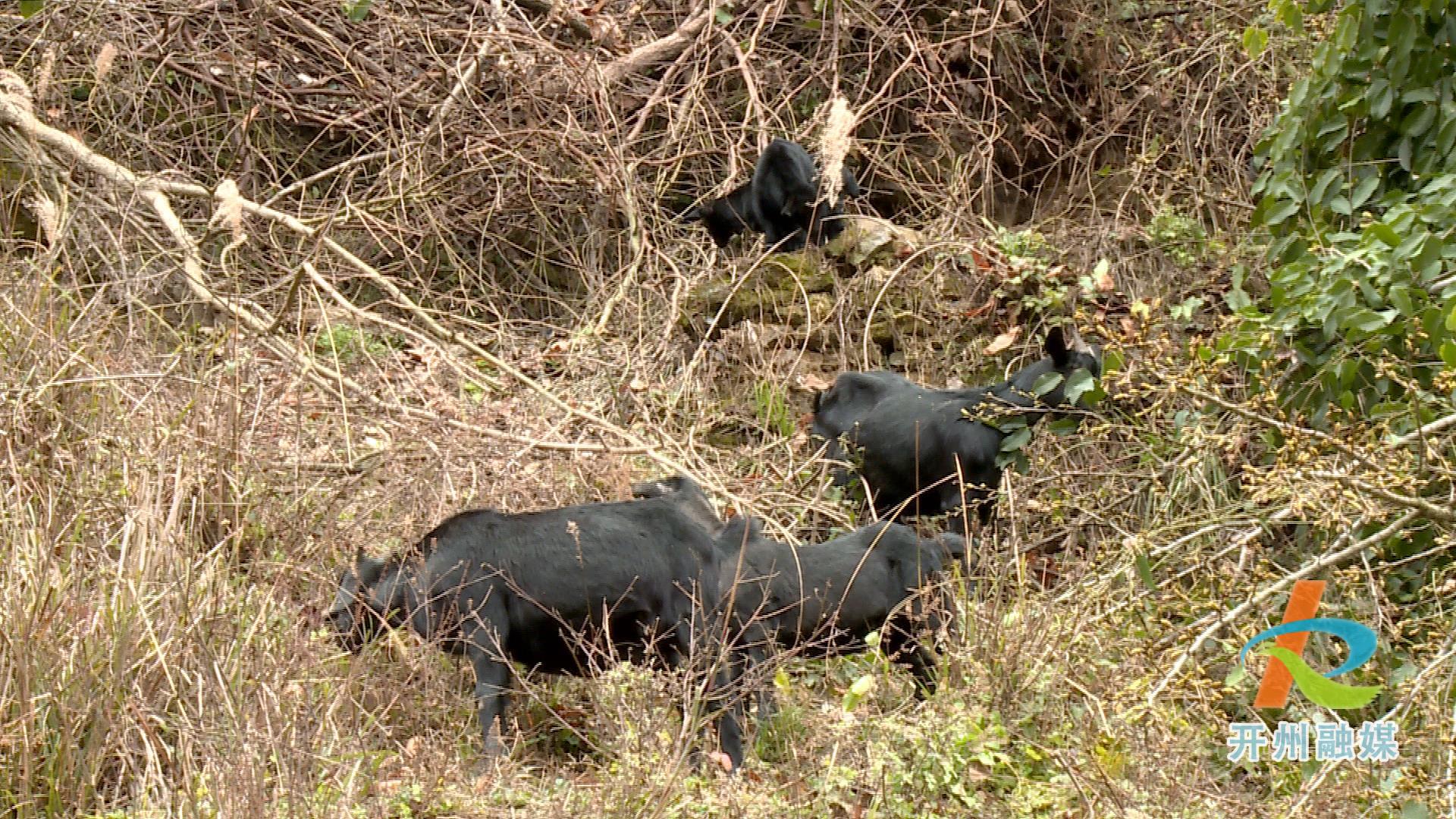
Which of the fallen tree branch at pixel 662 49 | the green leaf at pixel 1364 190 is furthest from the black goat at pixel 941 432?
the fallen tree branch at pixel 662 49

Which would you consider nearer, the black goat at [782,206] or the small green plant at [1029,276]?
the small green plant at [1029,276]

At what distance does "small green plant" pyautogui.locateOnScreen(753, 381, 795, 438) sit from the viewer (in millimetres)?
8281

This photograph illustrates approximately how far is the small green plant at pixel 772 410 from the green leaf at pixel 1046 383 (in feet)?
5.01

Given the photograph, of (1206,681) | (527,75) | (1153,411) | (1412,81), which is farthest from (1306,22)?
(527,75)

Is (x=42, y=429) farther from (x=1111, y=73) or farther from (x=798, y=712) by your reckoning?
(x=1111, y=73)

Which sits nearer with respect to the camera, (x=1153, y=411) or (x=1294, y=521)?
(x=1153, y=411)

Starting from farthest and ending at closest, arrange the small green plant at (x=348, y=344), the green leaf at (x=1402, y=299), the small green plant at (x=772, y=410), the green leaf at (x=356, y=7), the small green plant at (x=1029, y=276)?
the green leaf at (x=356, y=7) → the small green plant at (x=348, y=344) → the small green plant at (x=772, y=410) → the small green plant at (x=1029, y=276) → the green leaf at (x=1402, y=299)

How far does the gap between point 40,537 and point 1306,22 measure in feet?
18.3

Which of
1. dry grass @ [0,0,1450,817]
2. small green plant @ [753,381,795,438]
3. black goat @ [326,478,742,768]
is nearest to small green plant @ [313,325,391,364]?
dry grass @ [0,0,1450,817]

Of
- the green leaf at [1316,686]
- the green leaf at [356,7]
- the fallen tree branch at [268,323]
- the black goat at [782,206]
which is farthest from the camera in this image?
the black goat at [782,206]

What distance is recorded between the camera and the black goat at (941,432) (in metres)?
7.36

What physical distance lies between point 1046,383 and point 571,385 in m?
2.55

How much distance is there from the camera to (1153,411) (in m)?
4.55

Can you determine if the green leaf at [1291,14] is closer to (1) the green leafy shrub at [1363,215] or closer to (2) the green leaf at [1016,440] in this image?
(1) the green leafy shrub at [1363,215]
